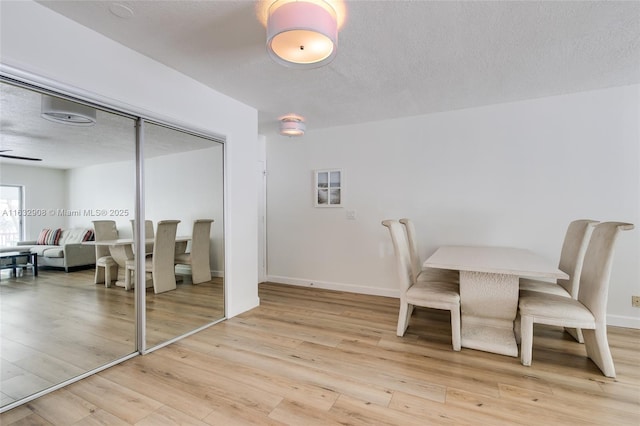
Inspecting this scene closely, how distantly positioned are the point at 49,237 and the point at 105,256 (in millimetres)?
394

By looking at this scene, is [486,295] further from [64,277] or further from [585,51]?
[64,277]

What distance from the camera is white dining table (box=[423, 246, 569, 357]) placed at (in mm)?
2295

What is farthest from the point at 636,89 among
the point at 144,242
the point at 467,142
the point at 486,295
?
the point at 144,242

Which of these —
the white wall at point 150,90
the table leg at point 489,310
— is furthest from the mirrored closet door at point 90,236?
the table leg at point 489,310

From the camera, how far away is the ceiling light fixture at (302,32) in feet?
5.18

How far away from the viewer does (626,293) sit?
2.97 meters

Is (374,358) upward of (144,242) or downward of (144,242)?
downward

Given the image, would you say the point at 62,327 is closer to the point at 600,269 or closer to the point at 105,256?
the point at 105,256

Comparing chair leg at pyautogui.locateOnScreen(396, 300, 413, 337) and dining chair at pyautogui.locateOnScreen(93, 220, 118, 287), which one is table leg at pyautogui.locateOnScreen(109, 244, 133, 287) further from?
chair leg at pyautogui.locateOnScreen(396, 300, 413, 337)

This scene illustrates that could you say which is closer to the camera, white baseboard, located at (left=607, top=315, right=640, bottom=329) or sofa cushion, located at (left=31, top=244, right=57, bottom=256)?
sofa cushion, located at (left=31, top=244, right=57, bottom=256)

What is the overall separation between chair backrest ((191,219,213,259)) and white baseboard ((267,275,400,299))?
1907mm

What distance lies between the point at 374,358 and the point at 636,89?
3729 mm

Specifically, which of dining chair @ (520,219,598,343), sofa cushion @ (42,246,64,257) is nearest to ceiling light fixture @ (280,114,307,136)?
sofa cushion @ (42,246,64,257)

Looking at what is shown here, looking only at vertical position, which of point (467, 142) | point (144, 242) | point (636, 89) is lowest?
point (144, 242)
